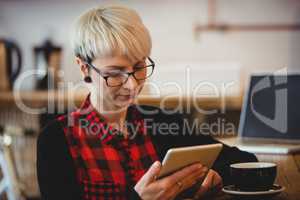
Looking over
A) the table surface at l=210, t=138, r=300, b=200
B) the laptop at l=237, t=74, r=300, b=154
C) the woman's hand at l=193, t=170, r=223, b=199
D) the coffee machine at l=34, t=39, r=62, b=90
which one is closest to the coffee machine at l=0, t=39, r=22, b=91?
the coffee machine at l=34, t=39, r=62, b=90

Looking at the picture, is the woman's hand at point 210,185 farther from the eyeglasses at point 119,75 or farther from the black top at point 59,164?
the eyeglasses at point 119,75

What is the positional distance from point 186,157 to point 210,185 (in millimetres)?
166

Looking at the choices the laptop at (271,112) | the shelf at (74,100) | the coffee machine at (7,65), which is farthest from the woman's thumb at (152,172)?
the coffee machine at (7,65)

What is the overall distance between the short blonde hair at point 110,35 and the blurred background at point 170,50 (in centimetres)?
249

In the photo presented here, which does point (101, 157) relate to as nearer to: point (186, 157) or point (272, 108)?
point (186, 157)

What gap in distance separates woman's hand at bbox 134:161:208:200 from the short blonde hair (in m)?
0.32

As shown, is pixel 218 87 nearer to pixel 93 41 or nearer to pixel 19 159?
pixel 19 159

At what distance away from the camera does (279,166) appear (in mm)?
1309

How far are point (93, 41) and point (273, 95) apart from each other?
70 centimetres

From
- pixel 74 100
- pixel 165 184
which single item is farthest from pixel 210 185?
pixel 74 100

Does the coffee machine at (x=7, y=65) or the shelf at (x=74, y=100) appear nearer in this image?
the shelf at (x=74, y=100)

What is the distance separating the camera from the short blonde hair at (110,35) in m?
1.19

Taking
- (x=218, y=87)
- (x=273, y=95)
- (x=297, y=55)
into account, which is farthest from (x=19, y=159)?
(x=273, y=95)

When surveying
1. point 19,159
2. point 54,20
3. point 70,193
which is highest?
point 54,20
